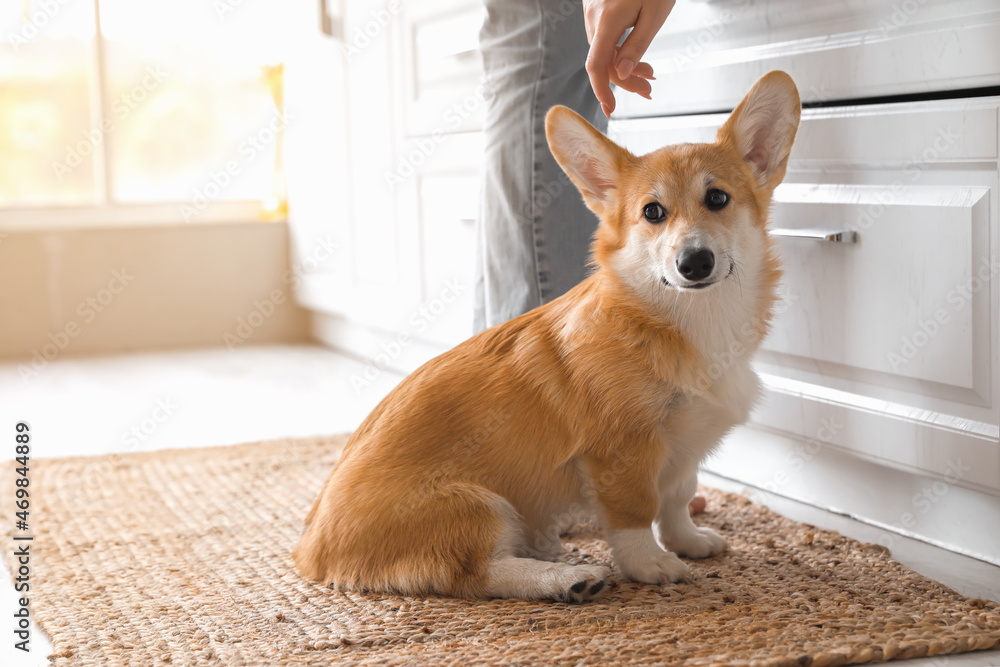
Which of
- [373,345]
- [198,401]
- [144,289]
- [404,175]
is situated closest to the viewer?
[198,401]

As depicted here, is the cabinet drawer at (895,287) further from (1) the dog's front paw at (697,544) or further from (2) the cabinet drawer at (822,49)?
(1) the dog's front paw at (697,544)

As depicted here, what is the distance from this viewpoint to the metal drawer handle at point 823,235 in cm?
159

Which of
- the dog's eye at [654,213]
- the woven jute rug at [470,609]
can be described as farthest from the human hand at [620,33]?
the woven jute rug at [470,609]

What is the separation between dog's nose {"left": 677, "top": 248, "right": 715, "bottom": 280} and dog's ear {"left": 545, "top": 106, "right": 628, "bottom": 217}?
203mm

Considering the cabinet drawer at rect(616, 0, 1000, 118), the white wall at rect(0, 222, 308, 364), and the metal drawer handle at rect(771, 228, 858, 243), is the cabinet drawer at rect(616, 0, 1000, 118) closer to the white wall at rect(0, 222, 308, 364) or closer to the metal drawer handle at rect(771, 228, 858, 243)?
the metal drawer handle at rect(771, 228, 858, 243)

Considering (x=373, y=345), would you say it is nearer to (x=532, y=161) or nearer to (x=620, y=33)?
(x=532, y=161)

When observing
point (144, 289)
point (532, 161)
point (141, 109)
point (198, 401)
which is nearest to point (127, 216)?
point (144, 289)

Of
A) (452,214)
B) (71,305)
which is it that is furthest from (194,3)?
(452,214)

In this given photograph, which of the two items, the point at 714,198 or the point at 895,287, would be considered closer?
the point at 714,198

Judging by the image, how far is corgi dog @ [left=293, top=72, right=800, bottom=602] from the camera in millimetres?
1285

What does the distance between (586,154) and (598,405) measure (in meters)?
0.36

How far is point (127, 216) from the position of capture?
13.1 ft

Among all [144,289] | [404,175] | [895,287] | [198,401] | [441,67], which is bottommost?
[198,401]

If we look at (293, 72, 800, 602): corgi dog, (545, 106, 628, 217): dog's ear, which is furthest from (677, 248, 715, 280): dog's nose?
(545, 106, 628, 217): dog's ear
